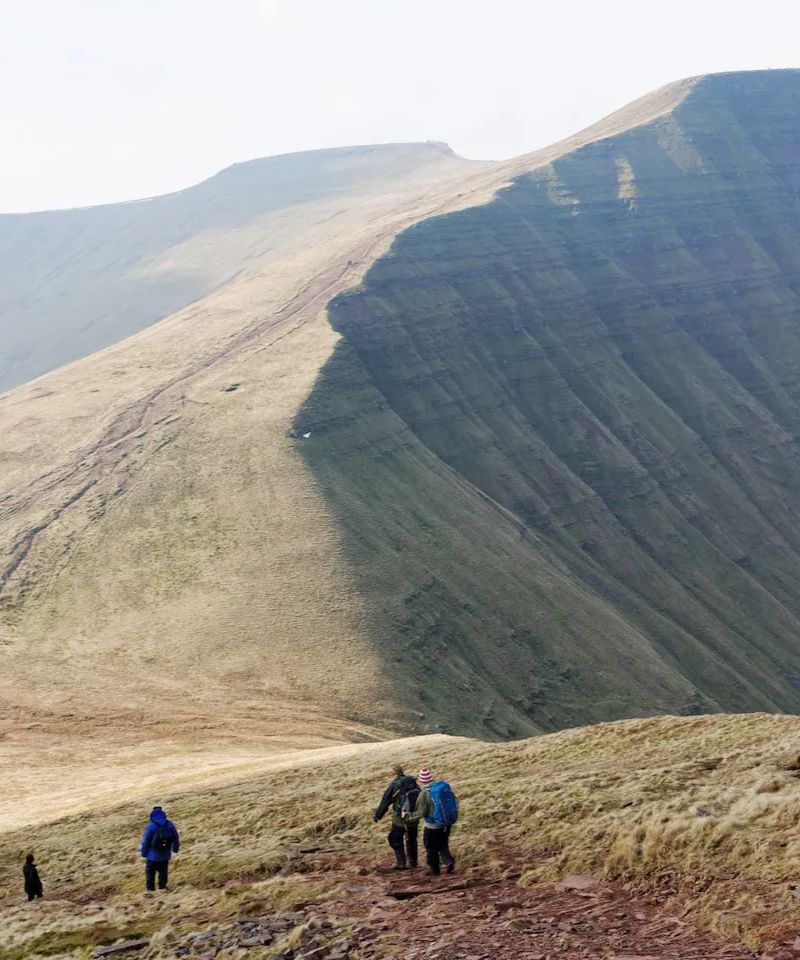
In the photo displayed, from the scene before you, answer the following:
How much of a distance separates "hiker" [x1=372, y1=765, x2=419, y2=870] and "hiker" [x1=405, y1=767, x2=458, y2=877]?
6.6 inches

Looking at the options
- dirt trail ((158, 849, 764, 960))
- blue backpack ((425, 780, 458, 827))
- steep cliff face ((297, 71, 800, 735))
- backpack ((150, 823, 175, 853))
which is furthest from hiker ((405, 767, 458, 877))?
steep cliff face ((297, 71, 800, 735))

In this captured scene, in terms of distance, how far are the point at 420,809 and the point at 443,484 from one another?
78.1 m

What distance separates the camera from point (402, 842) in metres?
19.7

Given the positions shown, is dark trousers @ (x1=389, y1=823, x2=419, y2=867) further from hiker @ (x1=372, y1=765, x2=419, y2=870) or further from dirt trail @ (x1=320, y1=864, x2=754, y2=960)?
dirt trail @ (x1=320, y1=864, x2=754, y2=960)

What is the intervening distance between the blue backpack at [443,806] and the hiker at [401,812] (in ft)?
2.39

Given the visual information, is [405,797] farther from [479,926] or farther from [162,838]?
[162,838]

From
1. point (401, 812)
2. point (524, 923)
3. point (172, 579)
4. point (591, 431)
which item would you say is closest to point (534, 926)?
point (524, 923)

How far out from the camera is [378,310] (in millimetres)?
119688

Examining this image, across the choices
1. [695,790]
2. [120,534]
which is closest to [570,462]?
[120,534]

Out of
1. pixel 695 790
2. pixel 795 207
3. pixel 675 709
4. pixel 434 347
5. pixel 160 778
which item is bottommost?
pixel 675 709

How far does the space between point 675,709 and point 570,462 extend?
46.0 metres

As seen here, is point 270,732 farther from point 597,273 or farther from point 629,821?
point 597,273

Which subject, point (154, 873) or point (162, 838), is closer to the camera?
point (162, 838)

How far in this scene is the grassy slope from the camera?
17688 mm
